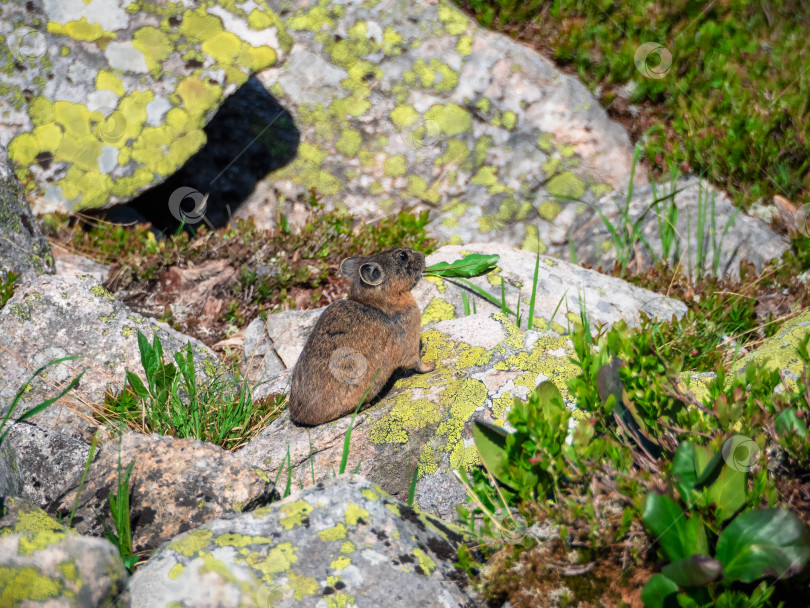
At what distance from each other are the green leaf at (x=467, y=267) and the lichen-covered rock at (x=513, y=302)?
81 mm

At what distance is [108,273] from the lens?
7742 millimetres

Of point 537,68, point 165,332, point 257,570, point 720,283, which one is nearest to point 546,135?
point 537,68

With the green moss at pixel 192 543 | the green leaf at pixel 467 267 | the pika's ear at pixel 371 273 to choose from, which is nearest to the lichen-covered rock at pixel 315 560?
the green moss at pixel 192 543

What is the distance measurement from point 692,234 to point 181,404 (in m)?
6.89

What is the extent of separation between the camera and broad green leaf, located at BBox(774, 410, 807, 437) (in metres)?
3.39

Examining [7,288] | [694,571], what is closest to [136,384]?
[7,288]

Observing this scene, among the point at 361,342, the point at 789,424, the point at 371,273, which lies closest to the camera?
the point at 789,424

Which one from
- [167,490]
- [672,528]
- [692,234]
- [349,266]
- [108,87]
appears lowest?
[108,87]

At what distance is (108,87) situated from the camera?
26.8 feet

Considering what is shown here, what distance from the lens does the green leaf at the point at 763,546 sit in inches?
109

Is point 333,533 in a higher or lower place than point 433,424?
higher

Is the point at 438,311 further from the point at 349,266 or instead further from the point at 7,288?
the point at 7,288

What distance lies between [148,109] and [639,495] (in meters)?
7.55

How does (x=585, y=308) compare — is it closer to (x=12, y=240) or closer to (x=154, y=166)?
(x=154, y=166)
